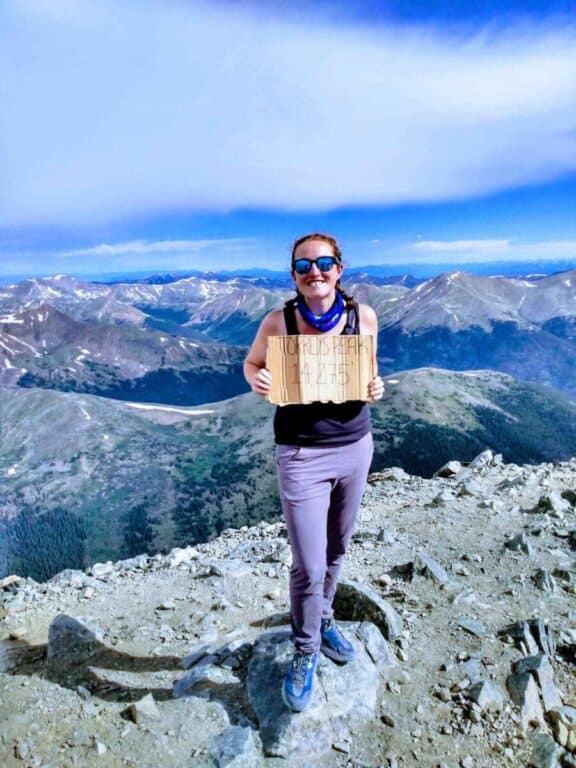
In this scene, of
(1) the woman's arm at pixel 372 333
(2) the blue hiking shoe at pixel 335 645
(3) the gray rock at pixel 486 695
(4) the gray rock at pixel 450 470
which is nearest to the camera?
(1) the woman's arm at pixel 372 333

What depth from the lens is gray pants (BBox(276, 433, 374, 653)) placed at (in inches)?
216

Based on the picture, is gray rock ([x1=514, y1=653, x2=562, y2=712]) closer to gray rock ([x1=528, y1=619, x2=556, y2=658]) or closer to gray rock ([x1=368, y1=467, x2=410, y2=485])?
gray rock ([x1=528, y1=619, x2=556, y2=658])

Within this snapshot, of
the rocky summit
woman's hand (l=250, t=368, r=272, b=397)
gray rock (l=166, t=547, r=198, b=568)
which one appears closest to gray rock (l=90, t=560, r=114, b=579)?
the rocky summit

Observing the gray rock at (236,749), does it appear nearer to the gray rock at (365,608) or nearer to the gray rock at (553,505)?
the gray rock at (365,608)

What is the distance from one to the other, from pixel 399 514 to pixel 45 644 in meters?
8.79

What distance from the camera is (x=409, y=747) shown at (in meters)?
5.83

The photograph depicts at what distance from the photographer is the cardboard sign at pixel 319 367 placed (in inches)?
211

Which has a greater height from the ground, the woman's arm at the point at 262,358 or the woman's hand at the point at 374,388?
the woman's arm at the point at 262,358

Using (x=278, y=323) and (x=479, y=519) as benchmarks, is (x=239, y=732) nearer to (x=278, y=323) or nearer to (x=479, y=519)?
(x=278, y=323)

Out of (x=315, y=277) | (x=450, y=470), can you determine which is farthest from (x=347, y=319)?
(x=450, y=470)

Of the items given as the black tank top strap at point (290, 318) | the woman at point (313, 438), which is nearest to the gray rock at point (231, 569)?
the woman at point (313, 438)

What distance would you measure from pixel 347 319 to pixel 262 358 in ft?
3.39

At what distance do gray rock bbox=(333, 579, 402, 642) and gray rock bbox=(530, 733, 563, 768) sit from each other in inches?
85.5

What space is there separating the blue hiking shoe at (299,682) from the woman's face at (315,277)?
4130 mm
